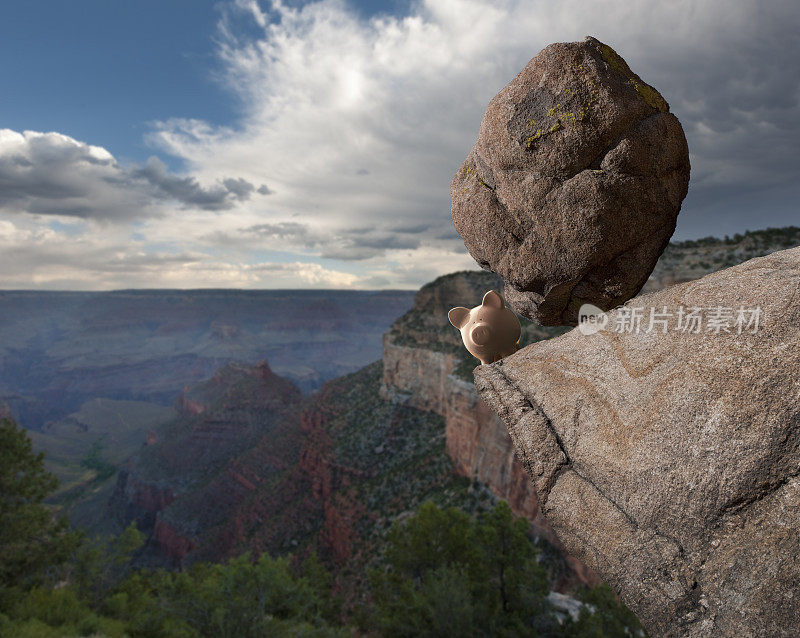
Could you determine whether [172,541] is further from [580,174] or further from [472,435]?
[580,174]

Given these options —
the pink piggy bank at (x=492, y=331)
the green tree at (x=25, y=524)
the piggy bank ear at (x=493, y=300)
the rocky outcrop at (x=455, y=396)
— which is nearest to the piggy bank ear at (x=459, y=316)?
the pink piggy bank at (x=492, y=331)

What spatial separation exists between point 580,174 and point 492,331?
2915mm

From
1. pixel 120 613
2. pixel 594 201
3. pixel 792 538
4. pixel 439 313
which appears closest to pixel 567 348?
pixel 594 201

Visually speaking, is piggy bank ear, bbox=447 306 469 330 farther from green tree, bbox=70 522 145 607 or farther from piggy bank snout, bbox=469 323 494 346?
green tree, bbox=70 522 145 607

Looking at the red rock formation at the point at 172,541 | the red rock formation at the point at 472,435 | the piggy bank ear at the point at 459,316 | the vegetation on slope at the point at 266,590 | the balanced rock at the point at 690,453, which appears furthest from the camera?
the red rock formation at the point at 172,541

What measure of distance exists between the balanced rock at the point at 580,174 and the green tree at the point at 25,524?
22.0 metres

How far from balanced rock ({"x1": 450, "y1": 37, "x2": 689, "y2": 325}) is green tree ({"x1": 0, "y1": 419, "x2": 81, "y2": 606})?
72.1 ft

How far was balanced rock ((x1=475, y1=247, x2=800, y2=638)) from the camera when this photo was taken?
4020mm

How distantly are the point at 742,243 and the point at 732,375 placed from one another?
29554mm

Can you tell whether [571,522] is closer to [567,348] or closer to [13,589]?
[567,348]

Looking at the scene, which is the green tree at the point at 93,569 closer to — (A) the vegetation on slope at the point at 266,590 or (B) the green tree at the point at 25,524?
(A) the vegetation on slope at the point at 266,590

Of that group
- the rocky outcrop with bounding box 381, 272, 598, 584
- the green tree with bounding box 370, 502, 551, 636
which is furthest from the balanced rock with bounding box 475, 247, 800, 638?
the rocky outcrop with bounding box 381, 272, 598, 584

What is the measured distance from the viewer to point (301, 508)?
5503 centimetres

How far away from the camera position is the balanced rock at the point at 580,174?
5.99 m
